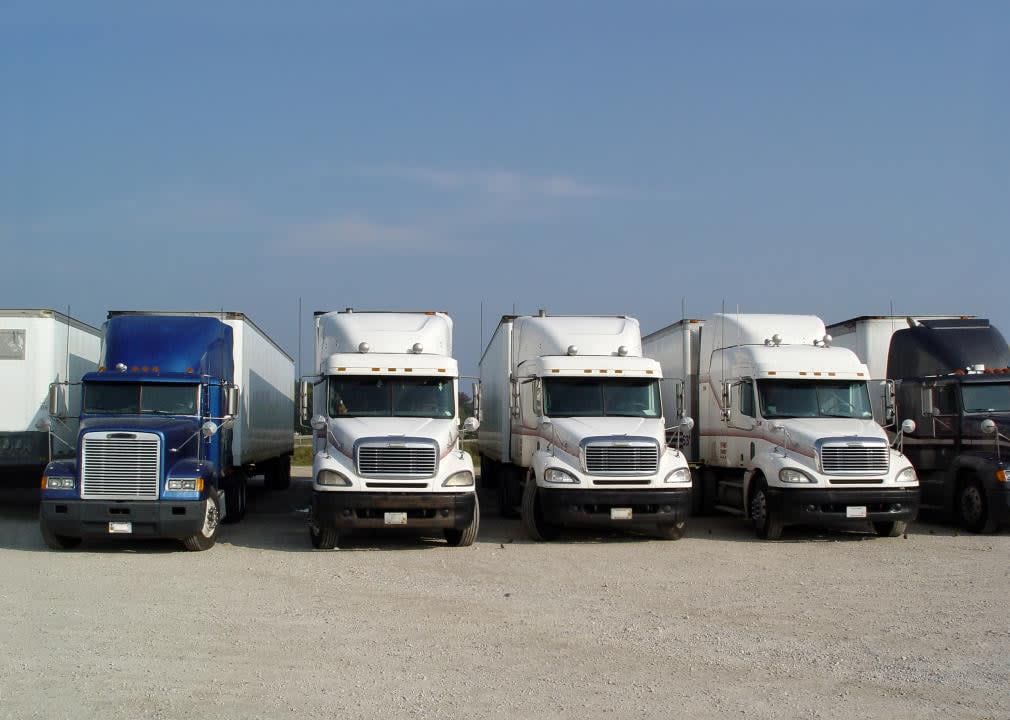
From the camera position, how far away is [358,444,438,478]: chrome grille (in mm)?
15117

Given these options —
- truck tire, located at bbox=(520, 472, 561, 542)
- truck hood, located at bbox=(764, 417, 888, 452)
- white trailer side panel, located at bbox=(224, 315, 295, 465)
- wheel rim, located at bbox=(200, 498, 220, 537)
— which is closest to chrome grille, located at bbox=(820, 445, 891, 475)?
truck hood, located at bbox=(764, 417, 888, 452)

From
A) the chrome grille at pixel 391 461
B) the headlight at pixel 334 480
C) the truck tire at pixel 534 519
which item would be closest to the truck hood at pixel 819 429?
the truck tire at pixel 534 519

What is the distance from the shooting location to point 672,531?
16656mm

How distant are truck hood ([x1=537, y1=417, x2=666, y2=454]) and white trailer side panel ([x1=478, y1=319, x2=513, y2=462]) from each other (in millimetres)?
2451

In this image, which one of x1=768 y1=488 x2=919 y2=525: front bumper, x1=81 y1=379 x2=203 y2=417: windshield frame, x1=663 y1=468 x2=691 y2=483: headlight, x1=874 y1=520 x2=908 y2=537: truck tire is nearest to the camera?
x1=663 y1=468 x2=691 y2=483: headlight

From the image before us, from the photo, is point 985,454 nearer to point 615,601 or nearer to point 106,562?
point 615,601

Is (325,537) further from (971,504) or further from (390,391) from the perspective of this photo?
(971,504)

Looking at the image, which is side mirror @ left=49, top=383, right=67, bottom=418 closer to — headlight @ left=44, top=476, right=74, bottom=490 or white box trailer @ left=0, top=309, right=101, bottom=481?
headlight @ left=44, top=476, right=74, bottom=490

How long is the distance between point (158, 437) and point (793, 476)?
966cm

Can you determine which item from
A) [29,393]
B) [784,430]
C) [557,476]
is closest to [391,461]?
[557,476]

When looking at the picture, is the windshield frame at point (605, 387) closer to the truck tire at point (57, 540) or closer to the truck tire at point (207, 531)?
the truck tire at point (207, 531)

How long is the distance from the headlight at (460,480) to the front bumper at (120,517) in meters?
3.64

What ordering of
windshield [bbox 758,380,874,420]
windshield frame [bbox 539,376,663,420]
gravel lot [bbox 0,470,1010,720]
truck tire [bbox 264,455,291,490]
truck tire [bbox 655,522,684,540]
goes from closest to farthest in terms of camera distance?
gravel lot [bbox 0,470,1010,720]
truck tire [bbox 655,522,684,540]
windshield frame [bbox 539,376,663,420]
windshield [bbox 758,380,874,420]
truck tire [bbox 264,455,291,490]

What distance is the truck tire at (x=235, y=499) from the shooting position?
19.1 meters
